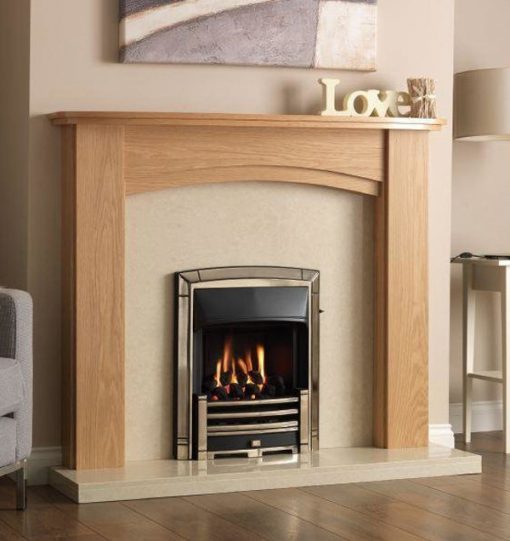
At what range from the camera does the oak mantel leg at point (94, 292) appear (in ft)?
14.0

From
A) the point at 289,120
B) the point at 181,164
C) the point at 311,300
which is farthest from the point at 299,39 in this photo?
the point at 311,300

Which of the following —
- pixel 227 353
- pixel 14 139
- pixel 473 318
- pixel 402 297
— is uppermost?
pixel 14 139

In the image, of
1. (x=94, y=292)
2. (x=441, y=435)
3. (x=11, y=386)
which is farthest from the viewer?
(x=441, y=435)

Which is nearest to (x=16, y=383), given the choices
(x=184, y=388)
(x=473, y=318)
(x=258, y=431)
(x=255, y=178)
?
(x=184, y=388)

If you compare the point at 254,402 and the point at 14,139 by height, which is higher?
the point at 14,139

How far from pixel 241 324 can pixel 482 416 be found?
163 cm

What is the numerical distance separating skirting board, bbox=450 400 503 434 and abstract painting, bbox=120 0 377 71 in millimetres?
1797

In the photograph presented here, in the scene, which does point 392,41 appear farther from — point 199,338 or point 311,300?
point 199,338

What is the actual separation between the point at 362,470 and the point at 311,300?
2.26ft

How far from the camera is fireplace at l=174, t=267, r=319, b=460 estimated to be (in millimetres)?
4484

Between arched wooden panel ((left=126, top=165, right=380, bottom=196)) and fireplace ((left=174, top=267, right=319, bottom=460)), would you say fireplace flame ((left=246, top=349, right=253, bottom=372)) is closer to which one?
fireplace ((left=174, top=267, right=319, bottom=460))

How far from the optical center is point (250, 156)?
14.7ft

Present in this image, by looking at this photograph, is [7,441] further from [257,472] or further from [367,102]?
[367,102]

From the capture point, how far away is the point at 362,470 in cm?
443
